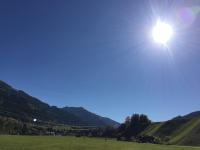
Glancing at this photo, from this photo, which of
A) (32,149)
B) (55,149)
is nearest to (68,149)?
(55,149)

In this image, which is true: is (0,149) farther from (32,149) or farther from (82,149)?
(82,149)

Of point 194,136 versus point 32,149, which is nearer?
point 32,149

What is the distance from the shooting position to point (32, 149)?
1976 inches

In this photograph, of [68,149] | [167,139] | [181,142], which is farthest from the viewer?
[167,139]

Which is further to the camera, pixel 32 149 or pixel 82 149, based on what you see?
pixel 82 149

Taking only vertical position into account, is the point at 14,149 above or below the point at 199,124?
below

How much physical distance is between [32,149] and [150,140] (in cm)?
12617

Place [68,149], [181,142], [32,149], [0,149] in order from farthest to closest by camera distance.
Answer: [181,142] < [68,149] < [32,149] < [0,149]

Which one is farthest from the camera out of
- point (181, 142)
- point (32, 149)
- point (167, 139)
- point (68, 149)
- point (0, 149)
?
point (167, 139)

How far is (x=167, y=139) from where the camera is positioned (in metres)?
186

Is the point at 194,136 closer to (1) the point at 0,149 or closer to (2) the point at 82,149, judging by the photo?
(2) the point at 82,149

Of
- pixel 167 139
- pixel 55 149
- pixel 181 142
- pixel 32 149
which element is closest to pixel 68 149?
pixel 55 149

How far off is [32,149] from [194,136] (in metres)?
127

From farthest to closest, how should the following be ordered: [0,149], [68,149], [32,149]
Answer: [68,149]
[32,149]
[0,149]
